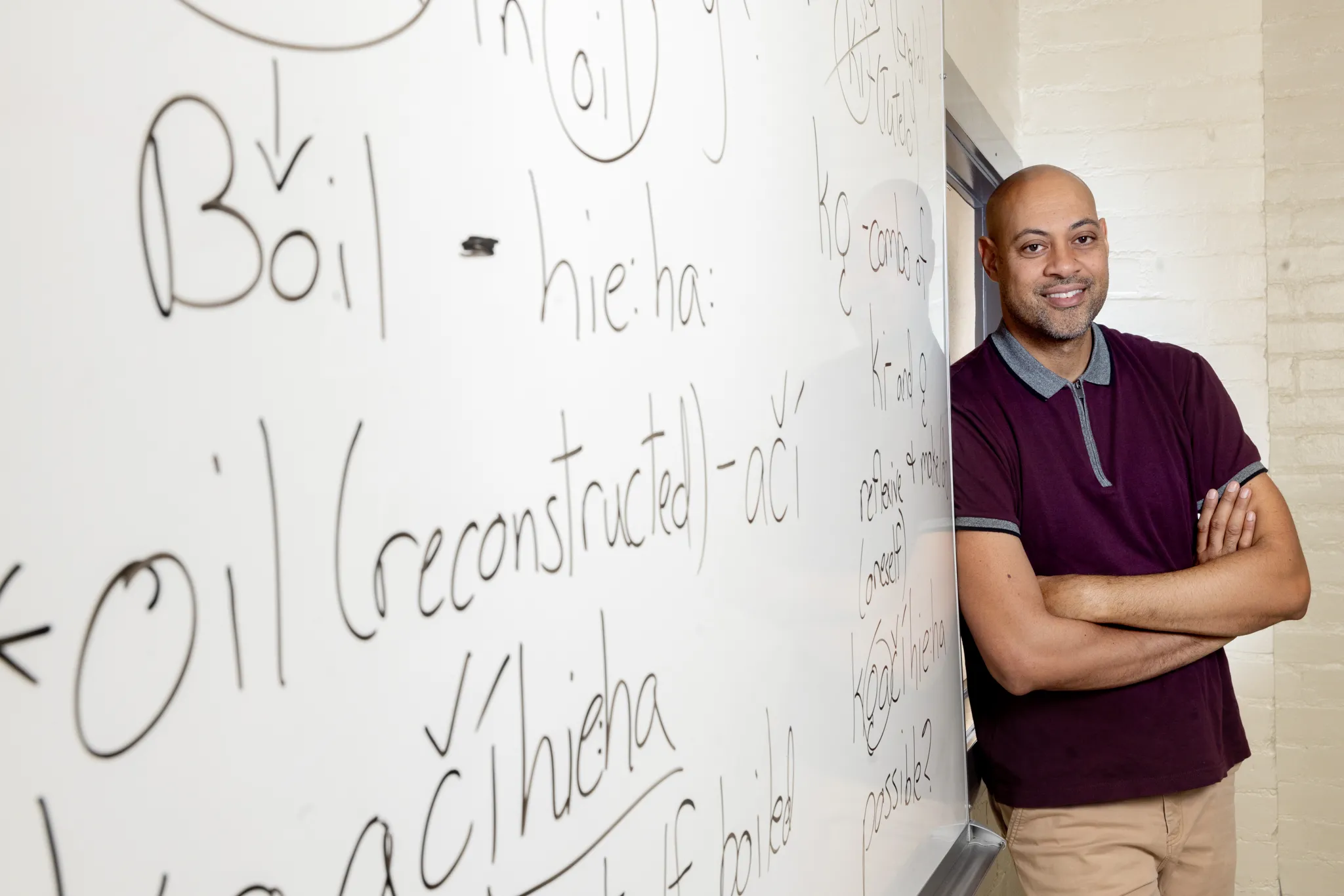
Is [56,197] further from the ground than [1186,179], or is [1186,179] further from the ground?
[1186,179]

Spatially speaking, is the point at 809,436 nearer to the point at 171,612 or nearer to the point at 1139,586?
the point at 171,612

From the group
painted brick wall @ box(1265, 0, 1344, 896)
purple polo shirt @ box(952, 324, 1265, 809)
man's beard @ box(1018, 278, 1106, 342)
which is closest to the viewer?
purple polo shirt @ box(952, 324, 1265, 809)

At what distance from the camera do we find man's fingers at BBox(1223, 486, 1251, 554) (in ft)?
5.12

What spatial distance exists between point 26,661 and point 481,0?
1.11ft

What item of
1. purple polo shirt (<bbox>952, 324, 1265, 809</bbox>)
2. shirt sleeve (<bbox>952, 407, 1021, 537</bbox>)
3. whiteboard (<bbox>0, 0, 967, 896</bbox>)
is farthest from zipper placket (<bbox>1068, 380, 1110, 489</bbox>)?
whiteboard (<bbox>0, 0, 967, 896</bbox>)


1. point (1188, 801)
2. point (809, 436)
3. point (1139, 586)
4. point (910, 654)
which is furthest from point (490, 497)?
point (1188, 801)

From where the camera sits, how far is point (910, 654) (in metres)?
1.11

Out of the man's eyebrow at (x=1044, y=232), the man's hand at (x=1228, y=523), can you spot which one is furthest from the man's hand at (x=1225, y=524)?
the man's eyebrow at (x=1044, y=232)

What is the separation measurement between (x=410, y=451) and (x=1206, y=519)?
4.91 feet

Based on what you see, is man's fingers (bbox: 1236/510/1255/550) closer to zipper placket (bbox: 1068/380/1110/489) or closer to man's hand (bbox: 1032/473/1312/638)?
man's hand (bbox: 1032/473/1312/638)

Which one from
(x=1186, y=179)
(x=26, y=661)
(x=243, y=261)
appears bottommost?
(x=26, y=661)

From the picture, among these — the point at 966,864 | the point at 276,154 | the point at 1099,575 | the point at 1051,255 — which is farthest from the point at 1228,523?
the point at 276,154

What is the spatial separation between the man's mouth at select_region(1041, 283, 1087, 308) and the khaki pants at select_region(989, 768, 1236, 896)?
77cm

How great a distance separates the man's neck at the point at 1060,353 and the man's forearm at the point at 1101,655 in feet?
1.40
